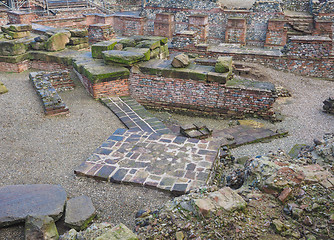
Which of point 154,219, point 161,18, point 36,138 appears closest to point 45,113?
point 36,138

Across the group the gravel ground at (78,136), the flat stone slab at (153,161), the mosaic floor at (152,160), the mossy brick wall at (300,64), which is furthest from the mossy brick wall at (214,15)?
the flat stone slab at (153,161)

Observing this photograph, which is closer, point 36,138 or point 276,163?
point 276,163

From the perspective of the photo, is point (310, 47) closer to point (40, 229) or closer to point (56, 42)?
point (56, 42)

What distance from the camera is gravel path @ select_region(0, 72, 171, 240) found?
13.3ft

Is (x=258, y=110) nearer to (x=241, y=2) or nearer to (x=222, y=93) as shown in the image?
(x=222, y=93)

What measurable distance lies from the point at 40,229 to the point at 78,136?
2865mm

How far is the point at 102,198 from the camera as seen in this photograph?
4133mm

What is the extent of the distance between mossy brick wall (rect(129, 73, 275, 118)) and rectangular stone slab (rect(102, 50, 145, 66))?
0.40 m

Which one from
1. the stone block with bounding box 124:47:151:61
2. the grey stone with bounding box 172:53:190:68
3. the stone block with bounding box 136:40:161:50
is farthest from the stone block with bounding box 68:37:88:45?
the grey stone with bounding box 172:53:190:68

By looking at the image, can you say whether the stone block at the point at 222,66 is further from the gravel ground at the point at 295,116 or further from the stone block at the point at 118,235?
the stone block at the point at 118,235

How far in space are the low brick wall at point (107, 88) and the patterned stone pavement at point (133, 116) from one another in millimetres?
205

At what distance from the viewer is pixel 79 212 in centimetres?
370

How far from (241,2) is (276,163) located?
1469 cm

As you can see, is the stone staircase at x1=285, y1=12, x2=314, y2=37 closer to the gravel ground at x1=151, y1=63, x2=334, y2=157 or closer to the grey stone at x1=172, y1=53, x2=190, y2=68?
the gravel ground at x1=151, y1=63, x2=334, y2=157
